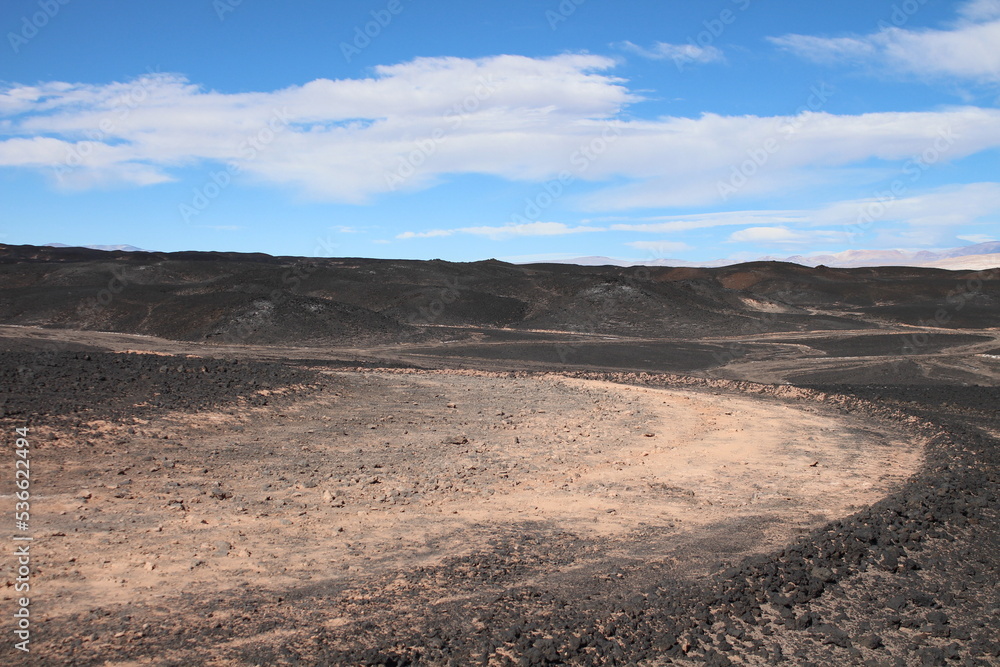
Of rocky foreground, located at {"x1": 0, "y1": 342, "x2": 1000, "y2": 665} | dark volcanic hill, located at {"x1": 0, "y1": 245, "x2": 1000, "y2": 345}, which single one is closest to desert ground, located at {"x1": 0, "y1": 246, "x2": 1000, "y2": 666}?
rocky foreground, located at {"x1": 0, "y1": 342, "x2": 1000, "y2": 665}

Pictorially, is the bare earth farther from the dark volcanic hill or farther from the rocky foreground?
the dark volcanic hill

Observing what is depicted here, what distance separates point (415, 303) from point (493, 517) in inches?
1408

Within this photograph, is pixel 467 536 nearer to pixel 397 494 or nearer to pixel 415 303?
pixel 397 494

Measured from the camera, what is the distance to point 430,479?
9.30m

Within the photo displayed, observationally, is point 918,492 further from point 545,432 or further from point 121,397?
point 121,397

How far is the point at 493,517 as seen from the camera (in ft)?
26.0

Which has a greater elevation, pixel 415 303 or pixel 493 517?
pixel 415 303

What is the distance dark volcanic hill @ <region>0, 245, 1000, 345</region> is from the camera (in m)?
32.3

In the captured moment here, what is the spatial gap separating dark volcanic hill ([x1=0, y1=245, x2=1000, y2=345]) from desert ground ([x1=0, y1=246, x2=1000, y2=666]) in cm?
1357

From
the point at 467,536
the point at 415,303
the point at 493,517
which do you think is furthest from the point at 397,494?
the point at 415,303

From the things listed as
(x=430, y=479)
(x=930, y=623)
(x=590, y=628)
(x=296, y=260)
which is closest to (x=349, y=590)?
(x=590, y=628)

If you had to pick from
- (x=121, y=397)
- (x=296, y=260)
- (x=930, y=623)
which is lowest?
(x=930, y=623)

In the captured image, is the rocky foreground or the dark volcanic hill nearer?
the rocky foreground

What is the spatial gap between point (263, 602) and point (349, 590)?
2.17 ft
